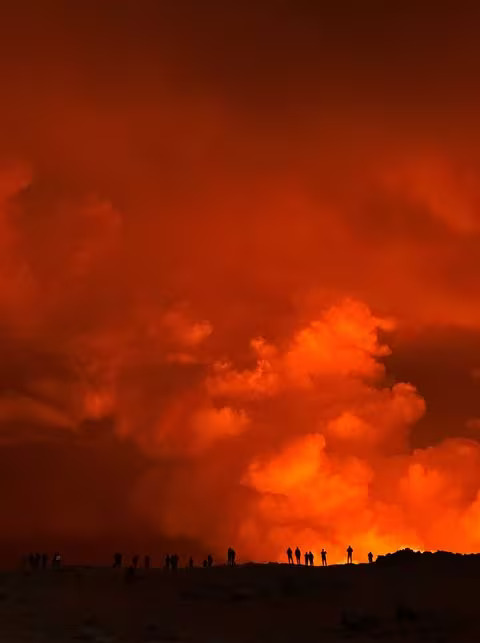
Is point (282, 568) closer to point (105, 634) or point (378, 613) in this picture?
point (378, 613)

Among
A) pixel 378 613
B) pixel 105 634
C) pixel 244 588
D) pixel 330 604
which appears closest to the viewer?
pixel 105 634

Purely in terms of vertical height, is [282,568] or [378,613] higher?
[282,568]

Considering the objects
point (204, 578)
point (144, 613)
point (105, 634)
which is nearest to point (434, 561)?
point (204, 578)

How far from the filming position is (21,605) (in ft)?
178

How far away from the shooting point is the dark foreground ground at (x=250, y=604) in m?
48.7

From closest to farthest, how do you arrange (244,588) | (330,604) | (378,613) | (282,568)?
(378,613)
(330,604)
(244,588)
(282,568)

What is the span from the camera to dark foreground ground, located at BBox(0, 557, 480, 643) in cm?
4866

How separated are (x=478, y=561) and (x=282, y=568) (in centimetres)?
1278

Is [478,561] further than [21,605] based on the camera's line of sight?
Yes

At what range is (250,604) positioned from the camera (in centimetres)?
5634

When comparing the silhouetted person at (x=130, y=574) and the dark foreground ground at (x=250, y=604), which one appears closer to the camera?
the dark foreground ground at (x=250, y=604)

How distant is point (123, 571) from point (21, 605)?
1285 centimetres

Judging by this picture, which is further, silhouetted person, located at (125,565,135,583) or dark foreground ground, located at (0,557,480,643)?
silhouetted person, located at (125,565,135,583)

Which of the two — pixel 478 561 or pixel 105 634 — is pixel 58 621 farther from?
pixel 478 561
